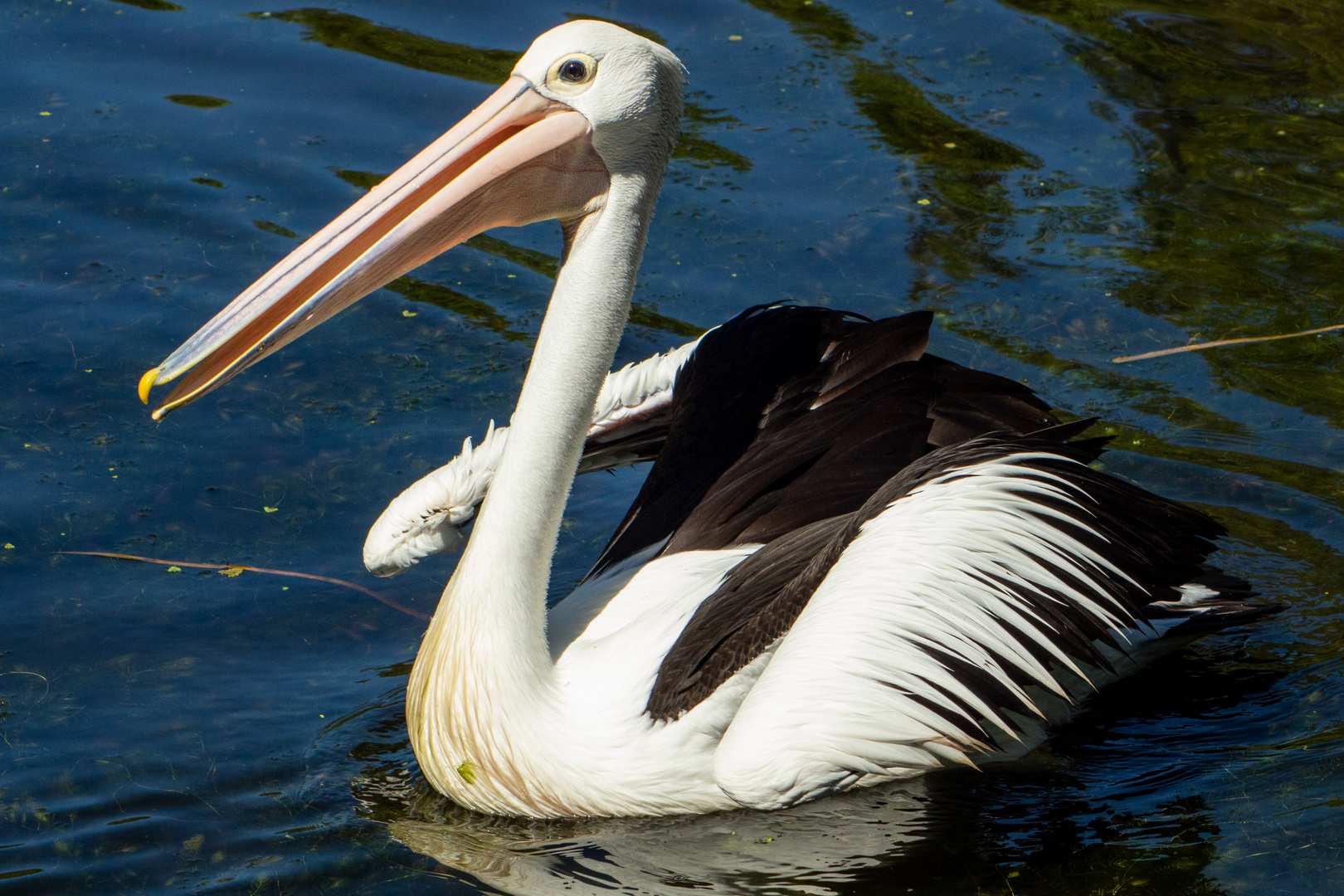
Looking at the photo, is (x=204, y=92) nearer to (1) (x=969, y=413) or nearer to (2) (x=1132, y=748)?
(1) (x=969, y=413)

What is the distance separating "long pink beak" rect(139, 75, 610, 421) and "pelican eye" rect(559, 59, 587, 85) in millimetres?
62

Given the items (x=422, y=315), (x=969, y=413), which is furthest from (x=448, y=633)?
(x=422, y=315)

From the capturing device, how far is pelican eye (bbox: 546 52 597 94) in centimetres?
295

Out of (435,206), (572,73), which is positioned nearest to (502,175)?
(435,206)

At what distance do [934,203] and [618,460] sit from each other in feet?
7.32

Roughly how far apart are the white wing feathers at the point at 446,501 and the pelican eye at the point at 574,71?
2.69ft

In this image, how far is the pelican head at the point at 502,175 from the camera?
9.64 feet

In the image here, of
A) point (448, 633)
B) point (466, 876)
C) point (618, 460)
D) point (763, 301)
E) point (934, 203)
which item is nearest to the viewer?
point (466, 876)

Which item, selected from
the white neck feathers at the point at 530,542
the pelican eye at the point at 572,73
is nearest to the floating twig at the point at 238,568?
the white neck feathers at the point at 530,542

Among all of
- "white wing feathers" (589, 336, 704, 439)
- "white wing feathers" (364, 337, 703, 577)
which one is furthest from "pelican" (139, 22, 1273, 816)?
"white wing feathers" (589, 336, 704, 439)

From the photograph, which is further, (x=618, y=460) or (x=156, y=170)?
(x=156, y=170)

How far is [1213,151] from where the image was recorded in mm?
5898

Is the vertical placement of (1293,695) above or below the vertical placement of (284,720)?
above

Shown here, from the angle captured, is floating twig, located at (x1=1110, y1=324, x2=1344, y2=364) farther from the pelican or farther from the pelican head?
the pelican head
